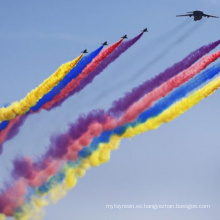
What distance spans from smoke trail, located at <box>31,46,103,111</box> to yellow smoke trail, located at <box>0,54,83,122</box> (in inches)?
22.9

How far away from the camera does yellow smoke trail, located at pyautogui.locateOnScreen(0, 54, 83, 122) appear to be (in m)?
103

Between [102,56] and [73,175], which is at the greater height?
[102,56]

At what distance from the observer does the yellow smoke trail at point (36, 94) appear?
103m

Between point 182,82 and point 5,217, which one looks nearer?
point 182,82

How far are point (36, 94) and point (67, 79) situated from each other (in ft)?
10.3

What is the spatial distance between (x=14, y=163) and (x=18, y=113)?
5167 millimetres

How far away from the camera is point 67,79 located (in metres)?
105

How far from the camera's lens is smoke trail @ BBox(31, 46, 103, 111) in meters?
104

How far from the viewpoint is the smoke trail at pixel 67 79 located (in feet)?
341

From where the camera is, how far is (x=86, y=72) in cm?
10462

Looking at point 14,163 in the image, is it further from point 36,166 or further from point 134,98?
point 134,98

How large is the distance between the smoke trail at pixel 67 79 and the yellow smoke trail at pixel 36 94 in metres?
0.58

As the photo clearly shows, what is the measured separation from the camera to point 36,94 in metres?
105

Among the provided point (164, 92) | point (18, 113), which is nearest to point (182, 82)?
point (164, 92)
